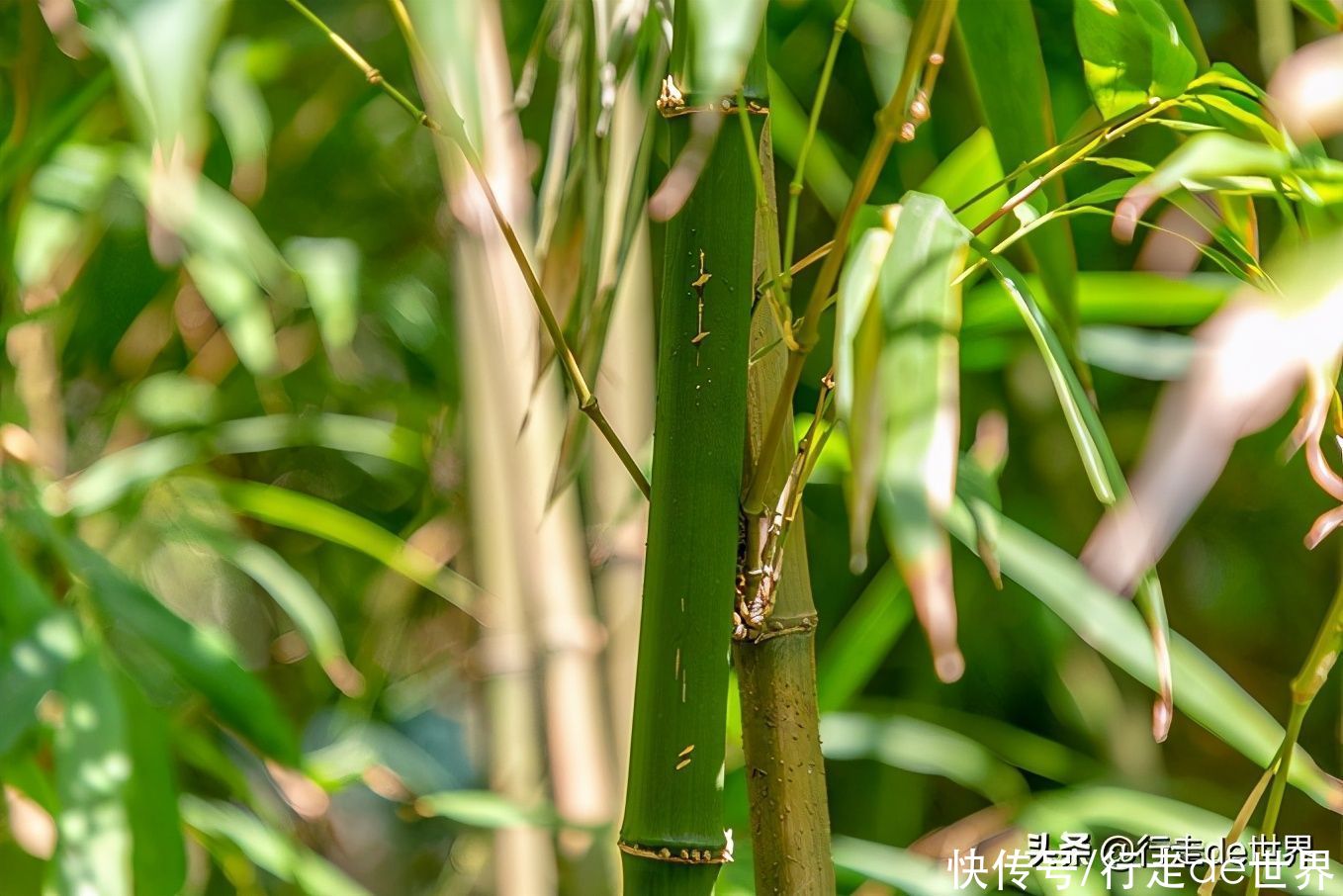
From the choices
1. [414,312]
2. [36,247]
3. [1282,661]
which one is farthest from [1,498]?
[1282,661]

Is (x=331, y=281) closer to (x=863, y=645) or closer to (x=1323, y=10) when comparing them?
(x=863, y=645)

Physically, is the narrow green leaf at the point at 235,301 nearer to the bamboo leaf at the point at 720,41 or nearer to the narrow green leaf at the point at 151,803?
the narrow green leaf at the point at 151,803

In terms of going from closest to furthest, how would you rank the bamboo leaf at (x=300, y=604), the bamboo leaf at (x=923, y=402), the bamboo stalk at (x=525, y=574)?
the bamboo leaf at (x=923, y=402)
the bamboo stalk at (x=525, y=574)
the bamboo leaf at (x=300, y=604)

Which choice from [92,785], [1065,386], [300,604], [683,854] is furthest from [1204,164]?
[300,604]

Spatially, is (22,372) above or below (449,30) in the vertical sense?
above

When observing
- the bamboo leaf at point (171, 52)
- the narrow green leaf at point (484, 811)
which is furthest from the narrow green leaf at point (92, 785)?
the bamboo leaf at point (171, 52)

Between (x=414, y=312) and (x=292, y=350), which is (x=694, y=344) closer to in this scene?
(x=414, y=312)
